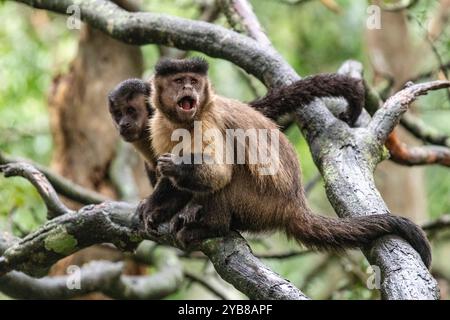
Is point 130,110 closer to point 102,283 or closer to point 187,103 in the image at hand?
point 187,103

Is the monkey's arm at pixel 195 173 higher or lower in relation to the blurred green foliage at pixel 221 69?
lower

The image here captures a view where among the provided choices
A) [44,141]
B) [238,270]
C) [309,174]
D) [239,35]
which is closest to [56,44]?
[44,141]

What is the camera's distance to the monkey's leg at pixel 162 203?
4.74 m

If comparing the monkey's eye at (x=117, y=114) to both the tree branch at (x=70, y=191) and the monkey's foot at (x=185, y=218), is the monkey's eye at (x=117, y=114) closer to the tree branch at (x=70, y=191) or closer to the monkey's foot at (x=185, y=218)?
the tree branch at (x=70, y=191)

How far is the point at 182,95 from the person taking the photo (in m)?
4.85

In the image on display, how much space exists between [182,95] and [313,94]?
3.41 ft

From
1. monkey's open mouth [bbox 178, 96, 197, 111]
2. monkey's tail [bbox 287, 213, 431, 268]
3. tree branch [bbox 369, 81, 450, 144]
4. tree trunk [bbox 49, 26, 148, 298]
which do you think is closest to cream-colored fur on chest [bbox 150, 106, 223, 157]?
monkey's open mouth [bbox 178, 96, 197, 111]

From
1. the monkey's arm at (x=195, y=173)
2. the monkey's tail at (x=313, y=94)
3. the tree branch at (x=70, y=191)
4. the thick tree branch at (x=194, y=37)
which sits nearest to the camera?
the monkey's arm at (x=195, y=173)

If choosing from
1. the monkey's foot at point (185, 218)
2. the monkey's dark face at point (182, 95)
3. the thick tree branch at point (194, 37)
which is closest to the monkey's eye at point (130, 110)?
the thick tree branch at point (194, 37)

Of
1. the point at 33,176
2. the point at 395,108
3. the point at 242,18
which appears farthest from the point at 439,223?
the point at 33,176

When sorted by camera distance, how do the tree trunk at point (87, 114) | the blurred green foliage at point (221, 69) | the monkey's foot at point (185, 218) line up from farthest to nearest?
the tree trunk at point (87, 114) < the blurred green foliage at point (221, 69) < the monkey's foot at point (185, 218)

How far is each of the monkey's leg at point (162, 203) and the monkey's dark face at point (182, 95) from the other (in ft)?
1.61

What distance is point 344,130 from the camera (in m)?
4.96
